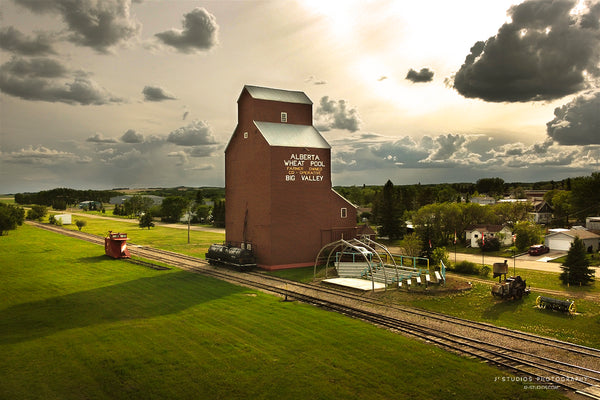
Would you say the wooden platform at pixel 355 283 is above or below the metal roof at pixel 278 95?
below

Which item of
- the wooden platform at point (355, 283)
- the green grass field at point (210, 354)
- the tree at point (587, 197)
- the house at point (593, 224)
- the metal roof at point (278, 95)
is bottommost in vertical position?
the green grass field at point (210, 354)

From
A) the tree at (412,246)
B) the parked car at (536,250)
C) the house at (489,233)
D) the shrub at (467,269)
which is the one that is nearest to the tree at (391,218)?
the house at (489,233)

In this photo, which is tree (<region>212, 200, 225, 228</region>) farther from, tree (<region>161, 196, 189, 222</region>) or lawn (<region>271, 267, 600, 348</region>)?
lawn (<region>271, 267, 600, 348</region>)

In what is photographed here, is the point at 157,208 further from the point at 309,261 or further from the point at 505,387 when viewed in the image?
the point at 505,387

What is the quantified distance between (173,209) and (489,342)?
110 metres

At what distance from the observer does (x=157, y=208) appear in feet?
448

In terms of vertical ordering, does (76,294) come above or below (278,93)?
below

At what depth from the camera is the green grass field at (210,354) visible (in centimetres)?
Answer: 1513

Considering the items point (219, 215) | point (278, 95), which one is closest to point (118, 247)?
point (278, 95)

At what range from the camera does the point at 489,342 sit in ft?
65.3

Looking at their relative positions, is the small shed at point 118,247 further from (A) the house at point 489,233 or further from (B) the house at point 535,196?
(B) the house at point 535,196

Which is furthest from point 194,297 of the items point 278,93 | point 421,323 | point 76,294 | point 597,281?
point 597,281

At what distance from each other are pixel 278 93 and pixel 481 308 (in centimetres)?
3167

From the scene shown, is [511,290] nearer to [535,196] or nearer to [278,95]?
[278,95]
